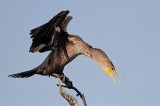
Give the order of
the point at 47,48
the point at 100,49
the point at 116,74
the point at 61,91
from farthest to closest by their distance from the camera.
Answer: the point at 47,48 → the point at 100,49 → the point at 116,74 → the point at 61,91

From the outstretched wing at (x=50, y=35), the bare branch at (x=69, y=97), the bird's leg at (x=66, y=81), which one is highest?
the outstretched wing at (x=50, y=35)

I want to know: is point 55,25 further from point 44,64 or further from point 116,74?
point 116,74

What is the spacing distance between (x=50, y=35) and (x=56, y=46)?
23cm

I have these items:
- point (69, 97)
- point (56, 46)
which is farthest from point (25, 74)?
point (69, 97)

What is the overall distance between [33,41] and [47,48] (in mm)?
296

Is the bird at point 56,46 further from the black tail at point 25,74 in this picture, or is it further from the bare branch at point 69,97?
the bare branch at point 69,97

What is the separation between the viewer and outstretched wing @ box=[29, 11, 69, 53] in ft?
26.4

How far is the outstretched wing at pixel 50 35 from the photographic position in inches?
317

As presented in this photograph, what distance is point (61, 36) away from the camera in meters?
8.36

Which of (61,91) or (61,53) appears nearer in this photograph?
(61,91)

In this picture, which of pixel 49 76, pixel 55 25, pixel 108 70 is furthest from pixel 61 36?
pixel 108 70

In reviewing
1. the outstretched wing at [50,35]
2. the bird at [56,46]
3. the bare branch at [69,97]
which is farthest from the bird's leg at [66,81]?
the outstretched wing at [50,35]

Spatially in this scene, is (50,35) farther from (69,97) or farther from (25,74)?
(69,97)

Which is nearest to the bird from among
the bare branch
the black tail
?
the black tail
